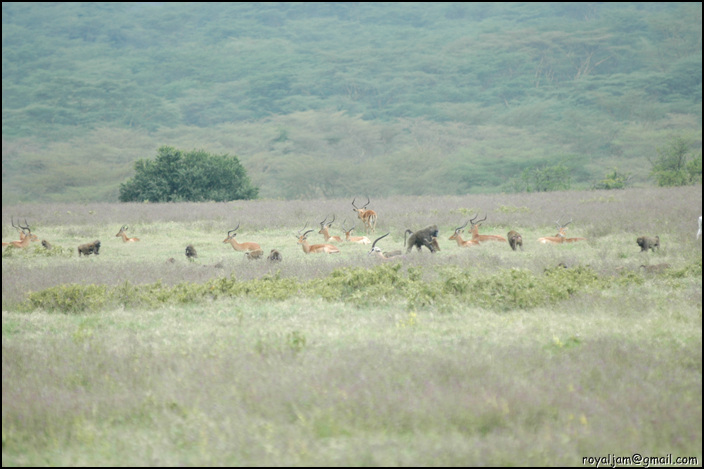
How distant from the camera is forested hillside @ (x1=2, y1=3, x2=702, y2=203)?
49.4 metres

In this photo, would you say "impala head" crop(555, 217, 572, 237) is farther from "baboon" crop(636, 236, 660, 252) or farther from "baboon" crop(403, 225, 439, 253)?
"baboon" crop(403, 225, 439, 253)

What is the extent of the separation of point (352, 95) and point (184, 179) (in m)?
56.0

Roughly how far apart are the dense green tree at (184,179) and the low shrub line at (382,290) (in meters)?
23.0

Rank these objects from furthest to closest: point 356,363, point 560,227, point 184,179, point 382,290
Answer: point 184,179 < point 560,227 < point 382,290 < point 356,363

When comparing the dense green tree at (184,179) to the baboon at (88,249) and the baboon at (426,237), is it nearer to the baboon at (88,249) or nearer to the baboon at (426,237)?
the baboon at (88,249)

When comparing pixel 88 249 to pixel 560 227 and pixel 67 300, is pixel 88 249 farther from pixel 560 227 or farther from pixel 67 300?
pixel 560 227

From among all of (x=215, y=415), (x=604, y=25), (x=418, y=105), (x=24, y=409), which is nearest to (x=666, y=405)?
Result: (x=215, y=415)

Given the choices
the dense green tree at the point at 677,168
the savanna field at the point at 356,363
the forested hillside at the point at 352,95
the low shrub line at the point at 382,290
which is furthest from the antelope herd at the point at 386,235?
the forested hillside at the point at 352,95

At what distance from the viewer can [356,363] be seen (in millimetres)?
5547

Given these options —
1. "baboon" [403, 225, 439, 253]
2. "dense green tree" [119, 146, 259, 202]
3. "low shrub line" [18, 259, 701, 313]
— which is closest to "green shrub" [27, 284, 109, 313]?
"low shrub line" [18, 259, 701, 313]

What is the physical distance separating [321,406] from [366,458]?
763 mm

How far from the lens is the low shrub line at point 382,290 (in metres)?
8.43

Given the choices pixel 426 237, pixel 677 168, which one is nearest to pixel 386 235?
pixel 426 237

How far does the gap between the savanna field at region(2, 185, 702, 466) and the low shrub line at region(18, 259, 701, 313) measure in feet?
0.10
